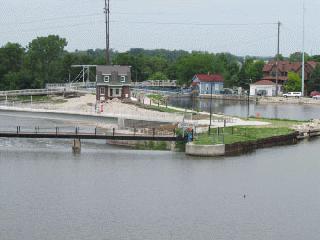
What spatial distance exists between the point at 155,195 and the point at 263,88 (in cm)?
8218

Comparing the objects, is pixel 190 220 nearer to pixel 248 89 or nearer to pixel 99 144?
pixel 99 144

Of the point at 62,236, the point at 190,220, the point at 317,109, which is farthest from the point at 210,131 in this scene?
the point at 317,109

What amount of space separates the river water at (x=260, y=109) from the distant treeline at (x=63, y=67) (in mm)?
15357

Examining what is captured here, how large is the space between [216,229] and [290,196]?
712 cm

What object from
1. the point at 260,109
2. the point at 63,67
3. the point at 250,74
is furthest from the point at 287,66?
the point at 63,67

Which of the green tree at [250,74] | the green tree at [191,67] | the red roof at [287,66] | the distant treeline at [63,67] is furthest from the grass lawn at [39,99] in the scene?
the red roof at [287,66]

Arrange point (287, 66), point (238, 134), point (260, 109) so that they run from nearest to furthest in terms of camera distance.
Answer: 1. point (238, 134)
2. point (260, 109)
3. point (287, 66)

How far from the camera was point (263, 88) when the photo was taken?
386 ft

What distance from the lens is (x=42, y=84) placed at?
110688 millimetres

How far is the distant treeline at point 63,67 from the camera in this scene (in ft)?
370

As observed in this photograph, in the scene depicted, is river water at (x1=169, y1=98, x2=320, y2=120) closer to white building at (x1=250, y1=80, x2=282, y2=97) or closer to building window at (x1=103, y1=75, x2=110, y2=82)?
white building at (x1=250, y1=80, x2=282, y2=97)

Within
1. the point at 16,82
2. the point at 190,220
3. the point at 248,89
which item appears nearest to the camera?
the point at 190,220

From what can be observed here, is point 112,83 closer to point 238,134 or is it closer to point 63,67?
point 238,134

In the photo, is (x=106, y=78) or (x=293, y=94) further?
(x=293, y=94)
